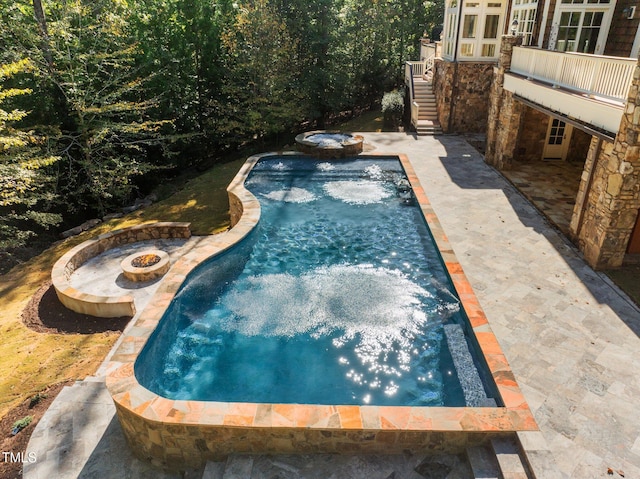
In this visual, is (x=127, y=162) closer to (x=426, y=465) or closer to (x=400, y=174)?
(x=400, y=174)

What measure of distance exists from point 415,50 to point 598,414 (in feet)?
107

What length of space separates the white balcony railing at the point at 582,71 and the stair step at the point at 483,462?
7.80m

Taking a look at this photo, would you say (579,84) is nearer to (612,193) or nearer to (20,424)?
(612,193)

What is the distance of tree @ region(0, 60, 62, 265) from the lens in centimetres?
1076

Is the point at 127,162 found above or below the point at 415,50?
below

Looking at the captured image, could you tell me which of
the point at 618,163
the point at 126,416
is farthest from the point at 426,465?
the point at 618,163

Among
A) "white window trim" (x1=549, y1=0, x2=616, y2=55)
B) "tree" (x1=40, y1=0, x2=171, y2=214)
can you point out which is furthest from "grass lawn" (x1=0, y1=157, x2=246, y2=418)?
"white window trim" (x1=549, y1=0, x2=616, y2=55)

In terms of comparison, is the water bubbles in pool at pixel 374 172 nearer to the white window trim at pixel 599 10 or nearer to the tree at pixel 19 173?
the white window trim at pixel 599 10

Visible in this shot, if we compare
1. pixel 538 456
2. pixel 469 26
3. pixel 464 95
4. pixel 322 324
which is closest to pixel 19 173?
pixel 322 324

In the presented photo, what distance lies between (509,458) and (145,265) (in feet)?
31.2

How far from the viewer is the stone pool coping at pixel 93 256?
380 inches

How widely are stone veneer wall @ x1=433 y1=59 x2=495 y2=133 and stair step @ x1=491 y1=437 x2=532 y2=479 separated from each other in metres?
18.4

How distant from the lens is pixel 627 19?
12.3 metres

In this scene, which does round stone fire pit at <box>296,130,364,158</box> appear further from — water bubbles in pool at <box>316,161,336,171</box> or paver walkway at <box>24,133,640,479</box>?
paver walkway at <box>24,133,640,479</box>
